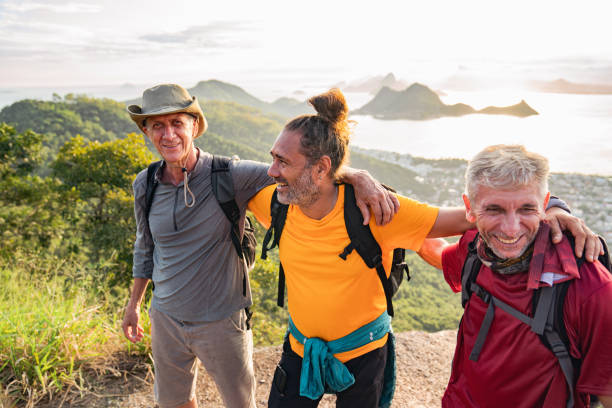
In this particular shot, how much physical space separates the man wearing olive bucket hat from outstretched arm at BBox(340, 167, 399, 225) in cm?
60

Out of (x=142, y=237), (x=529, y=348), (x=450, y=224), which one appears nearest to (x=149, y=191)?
(x=142, y=237)

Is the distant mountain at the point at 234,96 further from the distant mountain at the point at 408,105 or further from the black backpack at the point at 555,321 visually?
the black backpack at the point at 555,321

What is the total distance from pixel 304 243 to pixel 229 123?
8787 centimetres

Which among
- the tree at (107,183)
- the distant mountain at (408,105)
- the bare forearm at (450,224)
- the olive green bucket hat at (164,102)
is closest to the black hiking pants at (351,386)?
the bare forearm at (450,224)

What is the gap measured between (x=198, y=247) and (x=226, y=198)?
322 mm

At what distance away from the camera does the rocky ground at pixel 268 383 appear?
2.93 meters

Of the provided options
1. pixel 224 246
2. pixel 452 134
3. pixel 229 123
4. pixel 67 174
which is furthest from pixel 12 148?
pixel 229 123

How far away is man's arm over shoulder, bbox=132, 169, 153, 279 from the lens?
2.28 m

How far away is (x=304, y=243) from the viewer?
190cm

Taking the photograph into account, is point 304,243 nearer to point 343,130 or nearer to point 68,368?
point 343,130

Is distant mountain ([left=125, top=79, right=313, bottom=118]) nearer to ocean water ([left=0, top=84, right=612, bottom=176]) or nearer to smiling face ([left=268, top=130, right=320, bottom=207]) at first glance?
ocean water ([left=0, top=84, right=612, bottom=176])

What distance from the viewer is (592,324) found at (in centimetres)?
119

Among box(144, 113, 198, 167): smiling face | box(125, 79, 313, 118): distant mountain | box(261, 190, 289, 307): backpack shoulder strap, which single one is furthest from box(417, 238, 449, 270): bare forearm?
box(125, 79, 313, 118): distant mountain

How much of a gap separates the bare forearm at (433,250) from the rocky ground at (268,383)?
186 centimetres
